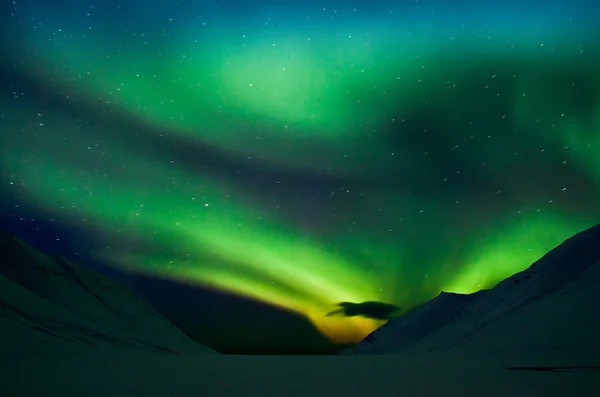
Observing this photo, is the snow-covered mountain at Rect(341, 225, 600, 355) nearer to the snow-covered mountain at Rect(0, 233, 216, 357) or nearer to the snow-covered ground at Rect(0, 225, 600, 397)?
the snow-covered ground at Rect(0, 225, 600, 397)

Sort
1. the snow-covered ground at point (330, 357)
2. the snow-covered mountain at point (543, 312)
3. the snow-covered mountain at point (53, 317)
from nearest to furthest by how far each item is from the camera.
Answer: the snow-covered ground at point (330, 357) → the snow-covered mountain at point (543, 312) → the snow-covered mountain at point (53, 317)

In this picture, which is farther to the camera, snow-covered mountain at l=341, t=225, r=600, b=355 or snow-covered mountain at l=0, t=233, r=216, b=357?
snow-covered mountain at l=0, t=233, r=216, b=357

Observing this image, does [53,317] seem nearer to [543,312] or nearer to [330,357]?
[330,357]

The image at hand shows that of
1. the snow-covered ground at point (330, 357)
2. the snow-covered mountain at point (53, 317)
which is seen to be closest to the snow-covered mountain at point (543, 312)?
the snow-covered ground at point (330, 357)

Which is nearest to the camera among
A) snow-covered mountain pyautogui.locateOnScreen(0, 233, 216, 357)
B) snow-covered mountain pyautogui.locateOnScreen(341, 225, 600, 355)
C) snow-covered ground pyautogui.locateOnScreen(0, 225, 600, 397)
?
snow-covered ground pyautogui.locateOnScreen(0, 225, 600, 397)

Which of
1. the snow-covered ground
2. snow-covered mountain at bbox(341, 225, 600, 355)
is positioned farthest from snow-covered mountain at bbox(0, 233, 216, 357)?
snow-covered mountain at bbox(341, 225, 600, 355)

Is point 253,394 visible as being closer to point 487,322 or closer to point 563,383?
point 563,383

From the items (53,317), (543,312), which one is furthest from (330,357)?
(53,317)

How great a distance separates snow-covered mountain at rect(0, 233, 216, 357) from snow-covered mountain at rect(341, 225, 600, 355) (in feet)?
245

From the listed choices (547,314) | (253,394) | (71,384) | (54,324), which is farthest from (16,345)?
(547,314)

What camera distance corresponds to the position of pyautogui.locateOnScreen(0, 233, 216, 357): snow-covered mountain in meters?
94.8

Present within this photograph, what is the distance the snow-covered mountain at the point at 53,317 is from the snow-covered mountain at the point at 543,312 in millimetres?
74626

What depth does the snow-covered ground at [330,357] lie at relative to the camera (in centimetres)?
1670

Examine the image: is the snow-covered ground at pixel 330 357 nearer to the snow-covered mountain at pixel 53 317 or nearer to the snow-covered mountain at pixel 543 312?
the snow-covered mountain at pixel 543 312
